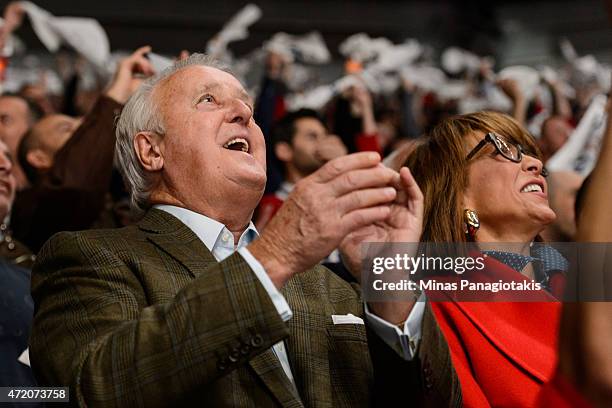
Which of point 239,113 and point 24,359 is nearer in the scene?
point 239,113

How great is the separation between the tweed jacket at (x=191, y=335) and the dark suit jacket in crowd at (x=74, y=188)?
3.30 ft

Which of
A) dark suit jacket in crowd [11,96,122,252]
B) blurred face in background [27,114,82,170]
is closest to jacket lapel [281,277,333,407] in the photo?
dark suit jacket in crowd [11,96,122,252]

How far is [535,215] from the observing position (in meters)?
1.90

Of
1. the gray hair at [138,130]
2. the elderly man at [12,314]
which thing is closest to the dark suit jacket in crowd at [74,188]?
the elderly man at [12,314]

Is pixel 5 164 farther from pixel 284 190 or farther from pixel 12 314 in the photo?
pixel 284 190

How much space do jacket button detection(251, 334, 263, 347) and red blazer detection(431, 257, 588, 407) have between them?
0.51m

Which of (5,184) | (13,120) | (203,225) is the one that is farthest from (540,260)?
(13,120)

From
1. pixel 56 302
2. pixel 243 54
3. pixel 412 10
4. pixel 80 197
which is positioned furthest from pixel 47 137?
pixel 412 10

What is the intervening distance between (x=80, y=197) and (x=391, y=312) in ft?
4.90

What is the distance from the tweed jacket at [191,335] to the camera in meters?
1.23

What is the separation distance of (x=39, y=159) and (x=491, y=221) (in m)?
1.82

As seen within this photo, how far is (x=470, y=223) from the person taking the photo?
1.90 meters

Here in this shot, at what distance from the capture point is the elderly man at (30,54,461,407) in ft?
4.03

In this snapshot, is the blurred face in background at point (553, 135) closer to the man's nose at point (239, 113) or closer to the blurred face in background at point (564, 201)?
Result: the blurred face in background at point (564, 201)
